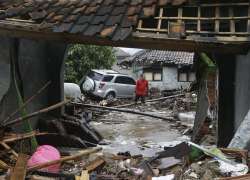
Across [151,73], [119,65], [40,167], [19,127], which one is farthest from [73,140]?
[119,65]

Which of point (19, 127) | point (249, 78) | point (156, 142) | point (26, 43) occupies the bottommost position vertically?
point (156, 142)

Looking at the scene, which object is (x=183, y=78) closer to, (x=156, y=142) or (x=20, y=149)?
(x=156, y=142)

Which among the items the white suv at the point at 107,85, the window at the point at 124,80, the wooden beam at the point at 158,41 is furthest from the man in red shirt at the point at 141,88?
the wooden beam at the point at 158,41

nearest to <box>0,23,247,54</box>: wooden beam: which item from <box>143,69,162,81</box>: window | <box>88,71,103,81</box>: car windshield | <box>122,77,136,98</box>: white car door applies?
<box>88,71,103,81</box>: car windshield

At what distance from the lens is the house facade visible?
111ft

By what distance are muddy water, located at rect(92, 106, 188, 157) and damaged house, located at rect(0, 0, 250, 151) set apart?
105 inches

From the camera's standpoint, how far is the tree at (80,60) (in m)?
28.0

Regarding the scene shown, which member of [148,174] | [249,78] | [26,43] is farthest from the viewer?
[26,43]

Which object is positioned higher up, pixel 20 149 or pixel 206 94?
pixel 206 94

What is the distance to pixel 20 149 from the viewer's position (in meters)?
8.55

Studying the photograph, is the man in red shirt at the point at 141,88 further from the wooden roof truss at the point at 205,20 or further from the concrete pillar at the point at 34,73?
the wooden roof truss at the point at 205,20

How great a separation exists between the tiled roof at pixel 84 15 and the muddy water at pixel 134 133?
3372 mm

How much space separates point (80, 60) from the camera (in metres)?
28.2

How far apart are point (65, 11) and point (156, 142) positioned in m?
6.08
